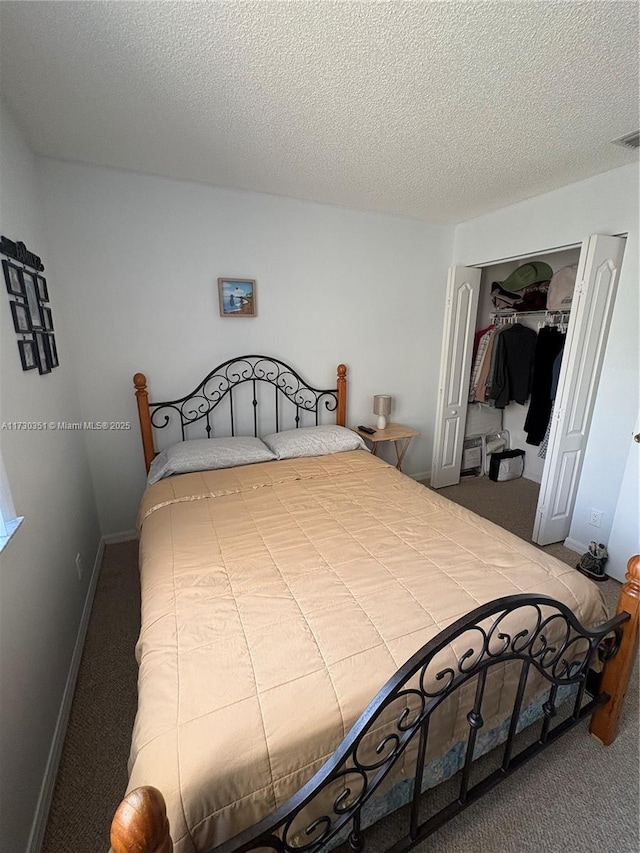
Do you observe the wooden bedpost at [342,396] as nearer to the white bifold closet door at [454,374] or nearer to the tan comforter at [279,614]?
the white bifold closet door at [454,374]

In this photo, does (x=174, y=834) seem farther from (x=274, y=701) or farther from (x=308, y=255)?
(x=308, y=255)

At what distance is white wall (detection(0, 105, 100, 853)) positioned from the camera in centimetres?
110

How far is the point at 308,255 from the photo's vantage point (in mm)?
2885

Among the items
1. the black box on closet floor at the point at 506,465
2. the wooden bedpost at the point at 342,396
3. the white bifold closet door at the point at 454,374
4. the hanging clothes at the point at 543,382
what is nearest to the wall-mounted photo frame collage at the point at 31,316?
the wooden bedpost at the point at 342,396

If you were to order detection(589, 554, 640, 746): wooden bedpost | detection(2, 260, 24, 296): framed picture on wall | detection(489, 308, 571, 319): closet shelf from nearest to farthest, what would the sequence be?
detection(589, 554, 640, 746): wooden bedpost < detection(2, 260, 24, 296): framed picture on wall < detection(489, 308, 571, 319): closet shelf

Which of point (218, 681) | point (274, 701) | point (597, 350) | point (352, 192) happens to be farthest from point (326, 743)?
point (352, 192)

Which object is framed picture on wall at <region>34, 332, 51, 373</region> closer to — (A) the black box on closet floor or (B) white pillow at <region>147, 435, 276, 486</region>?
(B) white pillow at <region>147, 435, 276, 486</region>

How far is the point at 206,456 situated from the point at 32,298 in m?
1.24

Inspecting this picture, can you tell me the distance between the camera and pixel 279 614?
121 centimetres

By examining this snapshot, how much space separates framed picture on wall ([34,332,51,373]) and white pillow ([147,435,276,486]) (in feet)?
2.86

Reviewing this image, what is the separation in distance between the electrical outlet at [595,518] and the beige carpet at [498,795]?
1150 millimetres

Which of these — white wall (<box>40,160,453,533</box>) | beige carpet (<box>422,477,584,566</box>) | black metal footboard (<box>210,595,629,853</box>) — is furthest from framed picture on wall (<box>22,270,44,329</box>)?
beige carpet (<box>422,477,584,566</box>)

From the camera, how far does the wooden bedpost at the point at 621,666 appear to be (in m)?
1.26

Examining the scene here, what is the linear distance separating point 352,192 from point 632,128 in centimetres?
155
